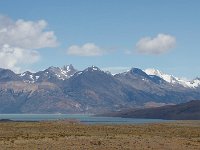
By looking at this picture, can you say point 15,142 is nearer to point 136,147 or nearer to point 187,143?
point 136,147

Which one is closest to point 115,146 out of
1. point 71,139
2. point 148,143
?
point 148,143

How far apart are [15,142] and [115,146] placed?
1623 centimetres

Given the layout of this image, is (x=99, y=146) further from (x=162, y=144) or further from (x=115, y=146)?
(x=162, y=144)

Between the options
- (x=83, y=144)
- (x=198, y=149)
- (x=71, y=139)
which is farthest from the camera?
(x=71, y=139)

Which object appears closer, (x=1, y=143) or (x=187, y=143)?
(x=1, y=143)

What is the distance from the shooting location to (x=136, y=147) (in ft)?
229

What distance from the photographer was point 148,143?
7588cm

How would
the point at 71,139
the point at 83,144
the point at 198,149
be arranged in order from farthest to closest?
the point at 71,139
the point at 83,144
the point at 198,149

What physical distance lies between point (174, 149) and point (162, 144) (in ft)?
19.2

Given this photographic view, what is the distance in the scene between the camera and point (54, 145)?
233ft

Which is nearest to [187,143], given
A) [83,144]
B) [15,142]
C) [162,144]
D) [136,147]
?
[162,144]

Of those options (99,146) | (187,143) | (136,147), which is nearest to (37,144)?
(99,146)

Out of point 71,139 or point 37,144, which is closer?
point 37,144

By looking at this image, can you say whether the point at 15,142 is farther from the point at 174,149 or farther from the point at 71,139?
the point at 174,149
